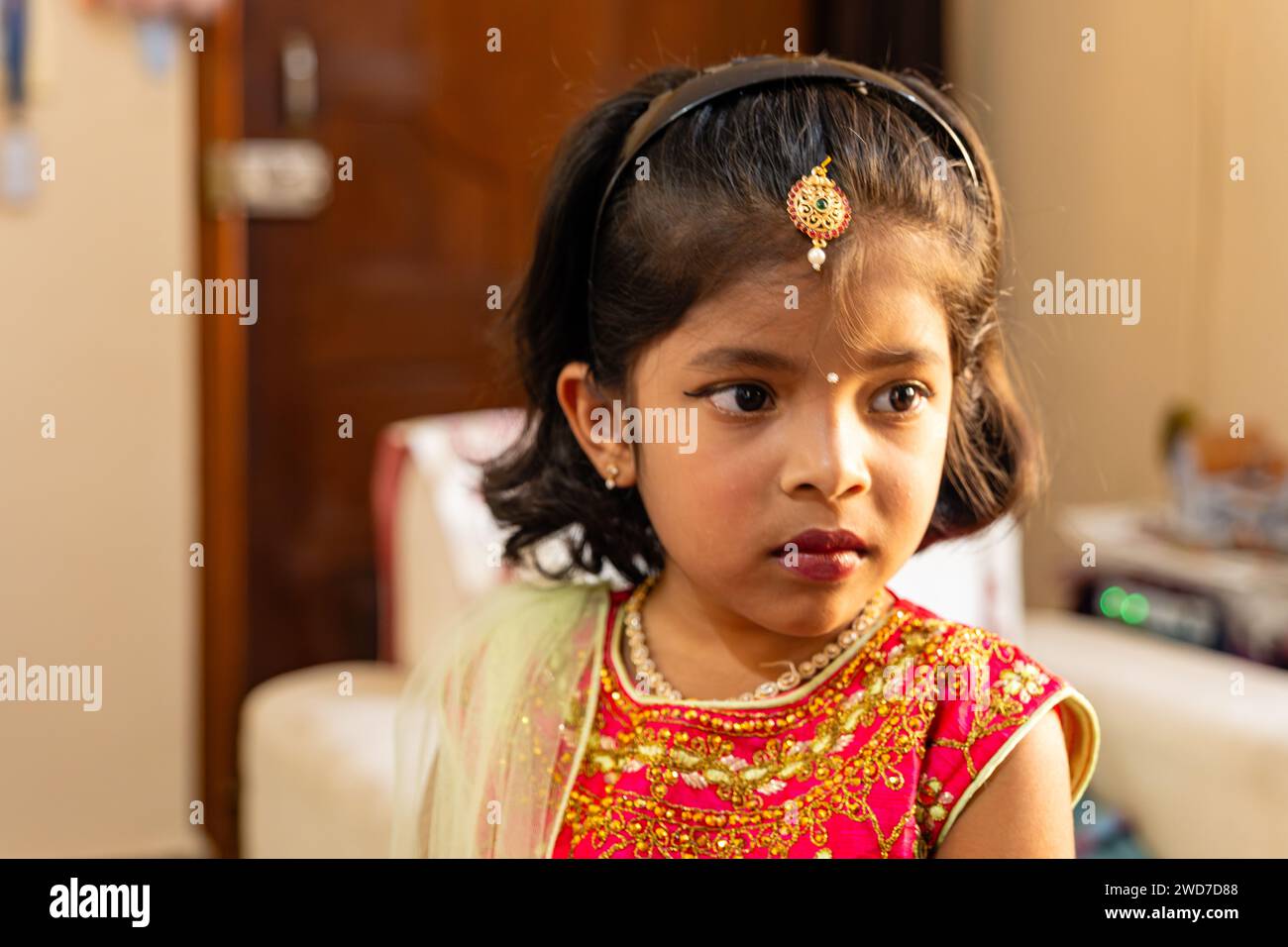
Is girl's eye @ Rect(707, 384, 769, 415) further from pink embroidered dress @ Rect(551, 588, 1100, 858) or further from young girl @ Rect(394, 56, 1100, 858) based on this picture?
pink embroidered dress @ Rect(551, 588, 1100, 858)

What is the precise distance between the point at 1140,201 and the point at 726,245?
2136 mm

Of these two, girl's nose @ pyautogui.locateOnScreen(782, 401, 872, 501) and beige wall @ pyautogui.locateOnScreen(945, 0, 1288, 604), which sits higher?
beige wall @ pyautogui.locateOnScreen(945, 0, 1288, 604)

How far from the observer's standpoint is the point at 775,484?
815mm

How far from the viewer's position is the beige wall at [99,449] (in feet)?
8.04

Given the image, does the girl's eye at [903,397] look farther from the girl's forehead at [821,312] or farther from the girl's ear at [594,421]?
the girl's ear at [594,421]

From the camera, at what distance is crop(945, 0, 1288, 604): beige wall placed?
253 centimetres

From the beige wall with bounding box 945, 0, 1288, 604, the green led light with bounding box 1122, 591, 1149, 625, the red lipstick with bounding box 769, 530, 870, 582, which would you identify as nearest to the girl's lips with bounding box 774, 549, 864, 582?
the red lipstick with bounding box 769, 530, 870, 582

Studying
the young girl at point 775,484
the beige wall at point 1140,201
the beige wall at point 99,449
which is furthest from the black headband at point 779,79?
the beige wall at point 99,449

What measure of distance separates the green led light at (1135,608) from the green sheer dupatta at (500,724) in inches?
53.2

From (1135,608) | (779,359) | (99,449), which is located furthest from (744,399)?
(99,449)

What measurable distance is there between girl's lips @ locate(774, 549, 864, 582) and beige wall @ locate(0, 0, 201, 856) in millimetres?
1962

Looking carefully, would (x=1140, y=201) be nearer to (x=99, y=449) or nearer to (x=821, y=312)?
(x=99, y=449)

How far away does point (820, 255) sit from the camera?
814 millimetres
